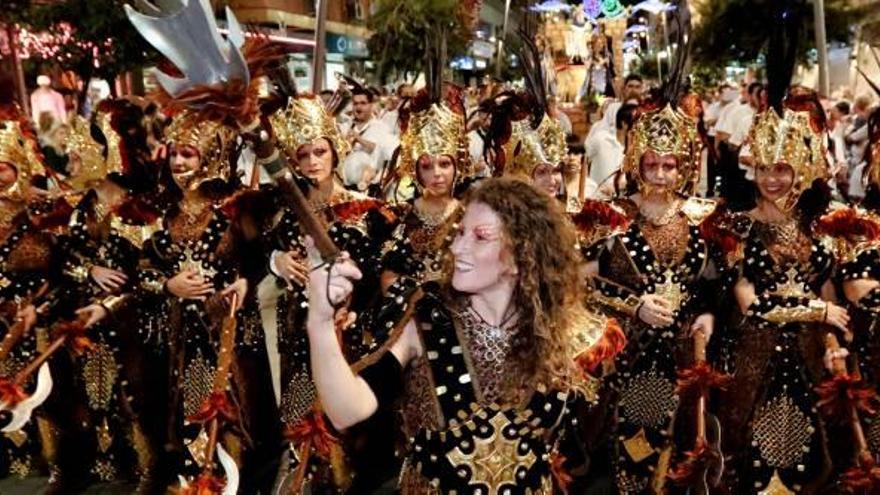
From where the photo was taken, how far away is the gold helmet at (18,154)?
15.7ft

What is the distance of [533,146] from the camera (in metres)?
4.95

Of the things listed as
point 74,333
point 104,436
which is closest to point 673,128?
point 74,333

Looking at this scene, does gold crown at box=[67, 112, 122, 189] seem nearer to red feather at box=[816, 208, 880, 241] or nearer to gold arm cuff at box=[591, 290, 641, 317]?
gold arm cuff at box=[591, 290, 641, 317]

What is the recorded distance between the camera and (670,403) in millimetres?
4395

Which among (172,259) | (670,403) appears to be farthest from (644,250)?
(172,259)

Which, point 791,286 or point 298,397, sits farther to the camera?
point 298,397

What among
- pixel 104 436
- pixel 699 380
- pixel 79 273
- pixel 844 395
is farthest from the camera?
pixel 104 436

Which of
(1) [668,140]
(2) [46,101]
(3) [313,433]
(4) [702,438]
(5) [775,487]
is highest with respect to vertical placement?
(2) [46,101]

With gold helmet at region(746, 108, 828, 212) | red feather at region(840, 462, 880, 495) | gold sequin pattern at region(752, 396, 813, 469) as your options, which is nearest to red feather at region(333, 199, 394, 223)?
gold helmet at region(746, 108, 828, 212)

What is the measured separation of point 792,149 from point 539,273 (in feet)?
6.63

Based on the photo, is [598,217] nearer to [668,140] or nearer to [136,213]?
[668,140]

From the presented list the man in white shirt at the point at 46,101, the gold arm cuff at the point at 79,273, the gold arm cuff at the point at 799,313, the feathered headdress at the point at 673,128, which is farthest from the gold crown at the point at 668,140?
the man in white shirt at the point at 46,101

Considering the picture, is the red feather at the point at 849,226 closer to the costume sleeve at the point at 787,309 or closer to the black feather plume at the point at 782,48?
the costume sleeve at the point at 787,309

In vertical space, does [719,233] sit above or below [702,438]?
above
